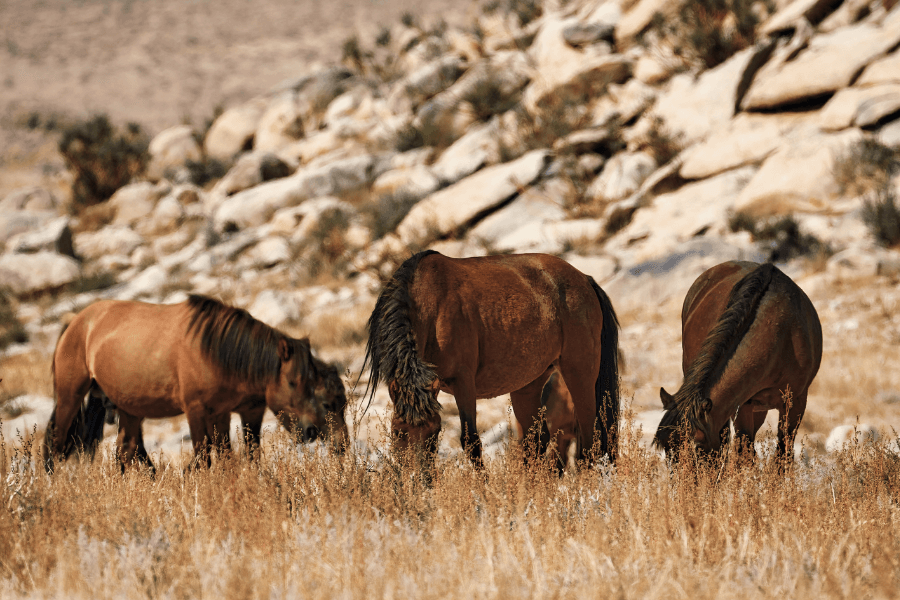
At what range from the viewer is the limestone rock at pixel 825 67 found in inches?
587

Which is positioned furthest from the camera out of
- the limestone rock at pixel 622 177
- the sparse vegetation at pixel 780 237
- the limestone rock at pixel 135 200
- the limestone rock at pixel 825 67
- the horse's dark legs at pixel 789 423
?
the limestone rock at pixel 135 200

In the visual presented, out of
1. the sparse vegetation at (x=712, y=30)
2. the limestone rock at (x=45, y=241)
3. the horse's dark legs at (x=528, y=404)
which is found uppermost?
the sparse vegetation at (x=712, y=30)

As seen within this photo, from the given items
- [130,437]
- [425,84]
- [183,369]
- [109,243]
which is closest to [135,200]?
[109,243]

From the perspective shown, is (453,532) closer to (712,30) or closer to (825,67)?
(825,67)

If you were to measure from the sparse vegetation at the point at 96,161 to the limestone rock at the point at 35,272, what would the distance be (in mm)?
7678

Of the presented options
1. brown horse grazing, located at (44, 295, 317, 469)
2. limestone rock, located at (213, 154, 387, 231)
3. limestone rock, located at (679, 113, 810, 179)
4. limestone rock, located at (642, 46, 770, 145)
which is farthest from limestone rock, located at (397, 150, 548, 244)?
brown horse grazing, located at (44, 295, 317, 469)

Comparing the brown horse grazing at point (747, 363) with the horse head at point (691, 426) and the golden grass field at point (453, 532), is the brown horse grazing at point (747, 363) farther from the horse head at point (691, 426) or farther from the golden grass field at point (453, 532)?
the golden grass field at point (453, 532)

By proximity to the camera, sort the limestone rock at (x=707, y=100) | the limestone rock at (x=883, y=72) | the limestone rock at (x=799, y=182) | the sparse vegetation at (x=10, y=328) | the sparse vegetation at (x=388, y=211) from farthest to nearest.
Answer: the sparse vegetation at (x=388, y=211), the limestone rock at (x=707, y=100), the sparse vegetation at (x=10, y=328), the limestone rock at (x=883, y=72), the limestone rock at (x=799, y=182)

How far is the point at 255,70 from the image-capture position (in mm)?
50906

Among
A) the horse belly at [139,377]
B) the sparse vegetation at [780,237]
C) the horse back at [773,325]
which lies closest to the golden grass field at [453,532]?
the horse back at [773,325]

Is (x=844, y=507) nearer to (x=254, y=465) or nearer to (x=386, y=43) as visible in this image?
(x=254, y=465)

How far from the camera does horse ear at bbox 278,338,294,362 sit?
19.8 feet

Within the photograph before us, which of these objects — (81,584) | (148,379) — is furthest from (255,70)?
(81,584)

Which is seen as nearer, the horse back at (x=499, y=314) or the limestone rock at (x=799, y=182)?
the horse back at (x=499, y=314)
